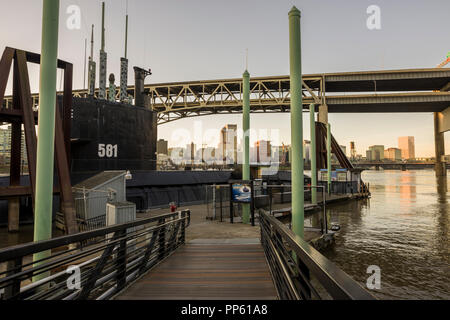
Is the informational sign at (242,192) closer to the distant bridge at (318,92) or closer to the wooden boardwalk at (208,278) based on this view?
the wooden boardwalk at (208,278)

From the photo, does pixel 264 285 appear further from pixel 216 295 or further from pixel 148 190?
pixel 148 190

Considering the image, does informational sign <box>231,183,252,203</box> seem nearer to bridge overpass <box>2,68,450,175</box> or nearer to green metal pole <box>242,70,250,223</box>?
green metal pole <box>242,70,250,223</box>

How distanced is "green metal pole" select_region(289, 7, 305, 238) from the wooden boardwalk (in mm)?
1714

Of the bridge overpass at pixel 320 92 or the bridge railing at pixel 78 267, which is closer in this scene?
the bridge railing at pixel 78 267

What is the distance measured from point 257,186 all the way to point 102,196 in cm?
1159

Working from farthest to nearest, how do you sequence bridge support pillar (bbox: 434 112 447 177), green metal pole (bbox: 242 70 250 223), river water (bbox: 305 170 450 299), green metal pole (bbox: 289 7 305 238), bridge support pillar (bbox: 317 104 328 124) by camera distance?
1. bridge support pillar (bbox: 434 112 447 177)
2. bridge support pillar (bbox: 317 104 328 124)
3. green metal pole (bbox: 242 70 250 223)
4. river water (bbox: 305 170 450 299)
5. green metal pole (bbox: 289 7 305 238)

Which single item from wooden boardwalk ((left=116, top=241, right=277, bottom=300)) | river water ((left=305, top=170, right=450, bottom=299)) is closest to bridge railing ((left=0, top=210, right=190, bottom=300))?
wooden boardwalk ((left=116, top=241, right=277, bottom=300))

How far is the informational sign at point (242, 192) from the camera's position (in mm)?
13648

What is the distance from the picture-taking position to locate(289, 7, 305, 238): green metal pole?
26.0 ft

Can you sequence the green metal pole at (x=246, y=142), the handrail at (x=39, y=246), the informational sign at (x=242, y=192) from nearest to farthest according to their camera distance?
1. the handrail at (x=39, y=246)
2. the informational sign at (x=242, y=192)
3. the green metal pole at (x=246, y=142)

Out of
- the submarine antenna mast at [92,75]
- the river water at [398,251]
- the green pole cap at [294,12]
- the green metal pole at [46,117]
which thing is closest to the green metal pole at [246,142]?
the river water at [398,251]

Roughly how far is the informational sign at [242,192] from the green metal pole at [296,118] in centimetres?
538

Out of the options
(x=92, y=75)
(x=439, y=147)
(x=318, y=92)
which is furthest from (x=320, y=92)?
(x=439, y=147)

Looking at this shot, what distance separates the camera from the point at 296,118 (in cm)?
808
